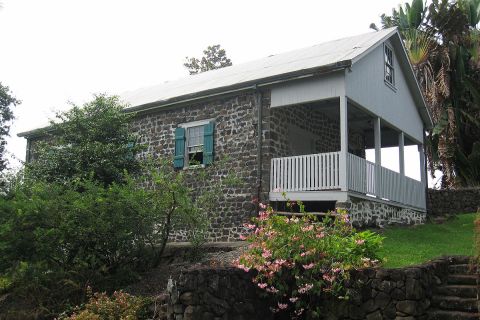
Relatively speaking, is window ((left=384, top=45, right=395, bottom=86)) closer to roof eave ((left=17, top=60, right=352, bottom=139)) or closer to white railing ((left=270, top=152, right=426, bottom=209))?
white railing ((left=270, top=152, right=426, bottom=209))

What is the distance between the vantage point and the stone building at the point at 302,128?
43.1ft

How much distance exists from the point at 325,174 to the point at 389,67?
572 centimetres

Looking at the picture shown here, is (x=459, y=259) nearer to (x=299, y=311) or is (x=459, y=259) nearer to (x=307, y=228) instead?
(x=307, y=228)

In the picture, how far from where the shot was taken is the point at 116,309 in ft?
28.9

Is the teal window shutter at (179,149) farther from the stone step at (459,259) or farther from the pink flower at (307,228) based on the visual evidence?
the stone step at (459,259)

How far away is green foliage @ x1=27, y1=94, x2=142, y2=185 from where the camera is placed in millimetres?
13367

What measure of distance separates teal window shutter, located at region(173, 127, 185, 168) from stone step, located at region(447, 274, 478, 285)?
926cm

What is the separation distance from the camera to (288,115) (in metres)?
15.0

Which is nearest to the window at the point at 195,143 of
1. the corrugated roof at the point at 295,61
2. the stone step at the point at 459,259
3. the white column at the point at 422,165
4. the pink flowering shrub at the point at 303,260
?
the corrugated roof at the point at 295,61

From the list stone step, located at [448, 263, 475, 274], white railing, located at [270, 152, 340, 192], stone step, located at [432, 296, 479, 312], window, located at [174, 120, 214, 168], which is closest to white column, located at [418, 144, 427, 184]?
white railing, located at [270, 152, 340, 192]

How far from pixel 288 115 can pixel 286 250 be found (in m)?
7.56

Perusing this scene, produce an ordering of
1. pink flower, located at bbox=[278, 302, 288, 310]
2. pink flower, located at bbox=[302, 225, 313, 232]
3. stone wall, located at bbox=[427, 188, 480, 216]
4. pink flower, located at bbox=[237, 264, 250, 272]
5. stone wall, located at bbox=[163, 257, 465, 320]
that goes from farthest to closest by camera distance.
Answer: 1. stone wall, located at bbox=[427, 188, 480, 216]
2. pink flower, located at bbox=[302, 225, 313, 232]
3. pink flower, located at bbox=[237, 264, 250, 272]
4. pink flower, located at bbox=[278, 302, 288, 310]
5. stone wall, located at bbox=[163, 257, 465, 320]

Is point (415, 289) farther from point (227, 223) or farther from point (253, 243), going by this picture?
point (227, 223)

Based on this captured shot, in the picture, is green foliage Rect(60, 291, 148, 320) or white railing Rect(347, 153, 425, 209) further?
white railing Rect(347, 153, 425, 209)
